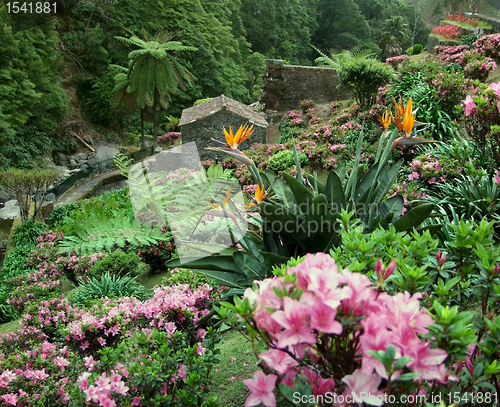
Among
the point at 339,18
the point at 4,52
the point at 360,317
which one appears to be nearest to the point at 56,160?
the point at 4,52

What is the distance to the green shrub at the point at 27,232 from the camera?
29.8ft

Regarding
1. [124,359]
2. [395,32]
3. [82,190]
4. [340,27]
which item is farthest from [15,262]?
[340,27]

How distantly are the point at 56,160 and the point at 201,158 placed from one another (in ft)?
44.1

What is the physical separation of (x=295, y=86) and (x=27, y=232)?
10.4 meters

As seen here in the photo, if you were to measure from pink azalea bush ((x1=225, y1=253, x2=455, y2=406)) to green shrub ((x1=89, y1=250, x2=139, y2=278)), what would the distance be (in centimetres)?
372

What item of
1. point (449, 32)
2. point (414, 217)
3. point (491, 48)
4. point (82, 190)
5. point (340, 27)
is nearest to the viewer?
point (414, 217)

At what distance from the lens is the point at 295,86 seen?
14.3m

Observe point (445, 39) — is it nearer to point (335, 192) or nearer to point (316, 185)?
point (316, 185)

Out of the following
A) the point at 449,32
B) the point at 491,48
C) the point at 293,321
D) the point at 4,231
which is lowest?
the point at 4,231

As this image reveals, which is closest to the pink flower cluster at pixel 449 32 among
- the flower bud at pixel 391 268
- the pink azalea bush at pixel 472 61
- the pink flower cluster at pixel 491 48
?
the pink azalea bush at pixel 472 61

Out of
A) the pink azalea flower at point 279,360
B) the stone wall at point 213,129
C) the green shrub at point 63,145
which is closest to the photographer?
the pink azalea flower at point 279,360

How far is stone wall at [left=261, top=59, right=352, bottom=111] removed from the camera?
14.2 m

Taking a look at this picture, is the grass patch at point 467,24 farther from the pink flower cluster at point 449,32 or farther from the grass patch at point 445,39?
the grass patch at point 445,39

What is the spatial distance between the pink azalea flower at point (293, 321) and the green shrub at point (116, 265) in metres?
3.82
